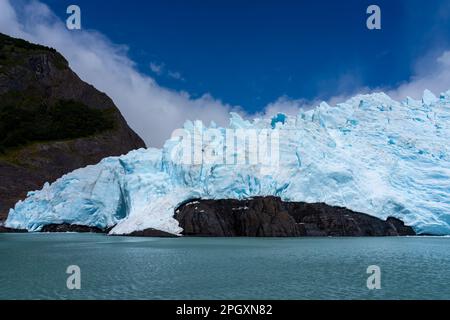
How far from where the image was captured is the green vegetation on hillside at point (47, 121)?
245ft

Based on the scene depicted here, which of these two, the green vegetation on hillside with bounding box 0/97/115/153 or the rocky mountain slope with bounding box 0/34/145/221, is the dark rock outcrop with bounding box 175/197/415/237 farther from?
the green vegetation on hillside with bounding box 0/97/115/153

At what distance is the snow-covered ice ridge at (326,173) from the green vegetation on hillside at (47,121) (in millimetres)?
32368

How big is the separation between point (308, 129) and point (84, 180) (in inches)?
936

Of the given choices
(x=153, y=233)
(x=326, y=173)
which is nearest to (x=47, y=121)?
(x=153, y=233)

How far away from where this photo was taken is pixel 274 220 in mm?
35719

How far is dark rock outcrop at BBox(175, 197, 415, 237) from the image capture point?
35656mm

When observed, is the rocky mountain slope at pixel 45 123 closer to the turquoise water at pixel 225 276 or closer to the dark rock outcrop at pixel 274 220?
the dark rock outcrop at pixel 274 220

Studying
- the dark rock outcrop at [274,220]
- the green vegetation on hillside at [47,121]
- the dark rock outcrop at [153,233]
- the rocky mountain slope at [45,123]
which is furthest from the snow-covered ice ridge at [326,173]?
the green vegetation on hillside at [47,121]

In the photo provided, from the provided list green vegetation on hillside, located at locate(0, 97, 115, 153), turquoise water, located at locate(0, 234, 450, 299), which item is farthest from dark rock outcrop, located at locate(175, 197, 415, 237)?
green vegetation on hillside, located at locate(0, 97, 115, 153)

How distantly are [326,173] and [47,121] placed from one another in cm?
5873

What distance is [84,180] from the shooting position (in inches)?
1897

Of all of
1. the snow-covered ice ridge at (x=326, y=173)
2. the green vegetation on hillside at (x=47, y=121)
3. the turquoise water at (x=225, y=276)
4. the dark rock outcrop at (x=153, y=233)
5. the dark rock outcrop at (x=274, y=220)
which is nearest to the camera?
the turquoise water at (x=225, y=276)

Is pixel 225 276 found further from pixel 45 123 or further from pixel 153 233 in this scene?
pixel 45 123

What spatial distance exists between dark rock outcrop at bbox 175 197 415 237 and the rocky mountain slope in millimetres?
32130
